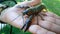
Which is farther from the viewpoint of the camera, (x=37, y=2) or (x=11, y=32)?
(x=37, y=2)

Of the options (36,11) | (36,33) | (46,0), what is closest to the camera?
(36,33)

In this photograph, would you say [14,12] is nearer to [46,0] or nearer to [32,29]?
[32,29]

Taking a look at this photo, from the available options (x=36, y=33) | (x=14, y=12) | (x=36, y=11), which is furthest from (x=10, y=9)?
(x=36, y=33)

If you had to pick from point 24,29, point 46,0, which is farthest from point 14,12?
point 46,0

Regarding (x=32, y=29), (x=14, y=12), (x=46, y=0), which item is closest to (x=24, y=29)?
(x=32, y=29)

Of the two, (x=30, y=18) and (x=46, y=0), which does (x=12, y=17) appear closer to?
(x=30, y=18)

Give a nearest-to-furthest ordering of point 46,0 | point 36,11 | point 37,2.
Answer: point 36,11 → point 37,2 → point 46,0

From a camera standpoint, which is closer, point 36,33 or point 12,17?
point 36,33

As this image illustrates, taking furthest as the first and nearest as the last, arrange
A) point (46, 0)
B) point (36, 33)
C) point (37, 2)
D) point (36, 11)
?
1. point (46, 0)
2. point (37, 2)
3. point (36, 11)
4. point (36, 33)
